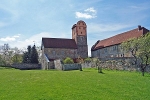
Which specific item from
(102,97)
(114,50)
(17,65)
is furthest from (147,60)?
(17,65)

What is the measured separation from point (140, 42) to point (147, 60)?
280cm

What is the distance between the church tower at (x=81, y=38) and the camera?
6008 cm

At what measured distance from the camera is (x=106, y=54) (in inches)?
2116

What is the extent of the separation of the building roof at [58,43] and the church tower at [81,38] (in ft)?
6.03

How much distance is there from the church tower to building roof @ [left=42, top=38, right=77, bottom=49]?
1.84 meters

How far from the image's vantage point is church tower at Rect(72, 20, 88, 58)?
60078 millimetres

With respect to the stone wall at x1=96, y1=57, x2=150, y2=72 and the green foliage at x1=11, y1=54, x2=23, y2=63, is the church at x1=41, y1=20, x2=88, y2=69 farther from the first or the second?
the stone wall at x1=96, y1=57, x2=150, y2=72

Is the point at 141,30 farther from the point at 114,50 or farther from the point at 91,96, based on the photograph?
the point at 91,96

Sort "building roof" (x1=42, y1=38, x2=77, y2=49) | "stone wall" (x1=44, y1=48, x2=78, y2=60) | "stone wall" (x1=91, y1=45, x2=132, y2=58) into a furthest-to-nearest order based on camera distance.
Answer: "building roof" (x1=42, y1=38, x2=77, y2=49) < "stone wall" (x1=44, y1=48, x2=78, y2=60) < "stone wall" (x1=91, y1=45, x2=132, y2=58)

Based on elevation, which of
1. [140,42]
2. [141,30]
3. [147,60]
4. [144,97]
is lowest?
[144,97]

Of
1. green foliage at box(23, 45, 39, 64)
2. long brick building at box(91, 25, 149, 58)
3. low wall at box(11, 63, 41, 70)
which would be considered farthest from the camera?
green foliage at box(23, 45, 39, 64)

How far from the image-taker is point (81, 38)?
199 ft

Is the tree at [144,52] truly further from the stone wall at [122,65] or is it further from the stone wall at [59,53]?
the stone wall at [59,53]

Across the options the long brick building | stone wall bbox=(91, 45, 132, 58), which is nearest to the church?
stone wall bbox=(91, 45, 132, 58)
